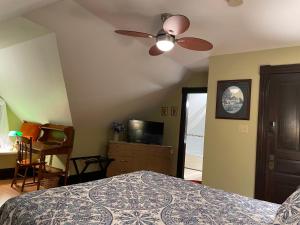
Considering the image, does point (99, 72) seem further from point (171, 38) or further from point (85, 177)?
point (85, 177)

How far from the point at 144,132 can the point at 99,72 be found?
1.67 meters

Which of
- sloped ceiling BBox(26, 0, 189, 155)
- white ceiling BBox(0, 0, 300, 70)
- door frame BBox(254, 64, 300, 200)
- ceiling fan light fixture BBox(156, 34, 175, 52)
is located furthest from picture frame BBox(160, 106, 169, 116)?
ceiling fan light fixture BBox(156, 34, 175, 52)

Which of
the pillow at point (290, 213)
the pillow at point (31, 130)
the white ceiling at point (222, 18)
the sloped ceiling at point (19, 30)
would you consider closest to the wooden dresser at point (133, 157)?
the pillow at point (31, 130)

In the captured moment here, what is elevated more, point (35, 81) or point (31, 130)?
point (35, 81)

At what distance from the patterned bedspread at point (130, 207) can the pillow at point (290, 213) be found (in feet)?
0.62

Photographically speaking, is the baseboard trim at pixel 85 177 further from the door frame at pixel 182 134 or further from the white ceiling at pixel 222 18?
the white ceiling at pixel 222 18

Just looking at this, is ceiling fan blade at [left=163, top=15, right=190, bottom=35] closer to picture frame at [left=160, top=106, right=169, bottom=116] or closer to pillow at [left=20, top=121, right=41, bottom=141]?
picture frame at [left=160, top=106, right=169, bottom=116]

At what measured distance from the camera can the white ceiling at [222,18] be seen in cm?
238

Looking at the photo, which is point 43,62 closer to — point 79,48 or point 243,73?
point 79,48

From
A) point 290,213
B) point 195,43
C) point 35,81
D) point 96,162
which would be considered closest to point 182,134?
point 96,162

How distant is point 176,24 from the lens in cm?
222

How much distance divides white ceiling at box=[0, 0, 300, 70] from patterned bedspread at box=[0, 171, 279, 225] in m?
1.63

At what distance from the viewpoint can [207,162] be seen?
3.50 meters

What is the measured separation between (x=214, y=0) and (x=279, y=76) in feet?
4.21
